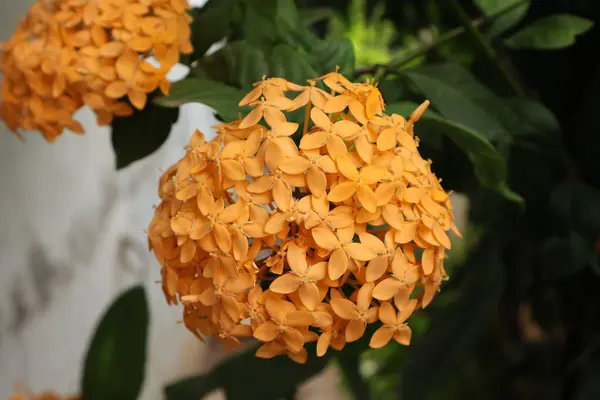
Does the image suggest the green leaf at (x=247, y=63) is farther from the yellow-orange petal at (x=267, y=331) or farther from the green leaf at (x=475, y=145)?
the yellow-orange petal at (x=267, y=331)

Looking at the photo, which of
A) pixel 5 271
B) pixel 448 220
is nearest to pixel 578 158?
pixel 448 220

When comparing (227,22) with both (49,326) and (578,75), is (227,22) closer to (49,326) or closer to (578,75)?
(578,75)

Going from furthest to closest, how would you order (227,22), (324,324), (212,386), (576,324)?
(576,324) → (212,386) → (227,22) → (324,324)

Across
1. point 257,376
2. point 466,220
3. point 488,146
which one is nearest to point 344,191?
point 488,146

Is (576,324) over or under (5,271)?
under

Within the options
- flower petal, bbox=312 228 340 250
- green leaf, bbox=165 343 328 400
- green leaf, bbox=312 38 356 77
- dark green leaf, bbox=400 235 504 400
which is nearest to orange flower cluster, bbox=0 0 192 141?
green leaf, bbox=312 38 356 77

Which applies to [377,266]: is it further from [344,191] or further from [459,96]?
[459,96]

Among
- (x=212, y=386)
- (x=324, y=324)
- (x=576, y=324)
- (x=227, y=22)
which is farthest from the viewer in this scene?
(x=576, y=324)

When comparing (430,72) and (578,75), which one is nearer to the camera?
(430,72)
